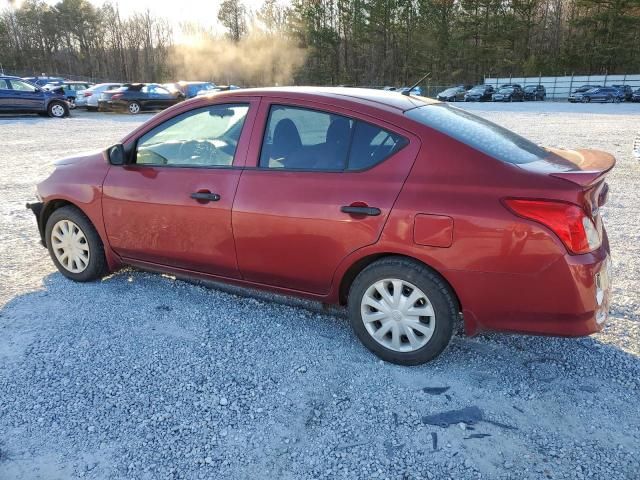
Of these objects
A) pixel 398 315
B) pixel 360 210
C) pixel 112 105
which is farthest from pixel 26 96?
pixel 398 315

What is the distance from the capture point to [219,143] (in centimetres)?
360

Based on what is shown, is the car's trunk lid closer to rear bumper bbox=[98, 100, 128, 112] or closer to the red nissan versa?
the red nissan versa

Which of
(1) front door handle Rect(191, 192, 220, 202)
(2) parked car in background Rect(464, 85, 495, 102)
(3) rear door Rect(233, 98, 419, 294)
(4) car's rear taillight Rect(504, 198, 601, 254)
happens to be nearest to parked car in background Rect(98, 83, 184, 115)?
(1) front door handle Rect(191, 192, 220, 202)

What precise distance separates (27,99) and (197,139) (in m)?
20.5

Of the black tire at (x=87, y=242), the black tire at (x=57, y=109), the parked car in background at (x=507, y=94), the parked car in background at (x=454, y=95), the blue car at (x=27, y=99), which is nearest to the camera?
the black tire at (x=87, y=242)

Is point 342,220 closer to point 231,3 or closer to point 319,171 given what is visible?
point 319,171

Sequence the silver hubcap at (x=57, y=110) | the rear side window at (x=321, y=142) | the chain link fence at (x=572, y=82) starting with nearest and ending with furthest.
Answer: the rear side window at (x=321, y=142) → the silver hubcap at (x=57, y=110) → the chain link fence at (x=572, y=82)

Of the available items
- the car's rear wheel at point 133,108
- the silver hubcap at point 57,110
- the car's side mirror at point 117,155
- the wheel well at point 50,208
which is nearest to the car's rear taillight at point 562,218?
the car's side mirror at point 117,155

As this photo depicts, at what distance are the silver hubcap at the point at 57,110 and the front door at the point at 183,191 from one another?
67.2ft

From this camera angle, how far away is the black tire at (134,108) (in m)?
23.5

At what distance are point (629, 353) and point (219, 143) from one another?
3060mm

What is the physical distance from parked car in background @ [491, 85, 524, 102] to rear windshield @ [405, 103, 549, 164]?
136 feet

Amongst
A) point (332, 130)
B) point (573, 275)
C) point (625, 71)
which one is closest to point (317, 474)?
point (573, 275)

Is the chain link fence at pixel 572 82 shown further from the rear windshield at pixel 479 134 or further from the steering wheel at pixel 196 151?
the steering wheel at pixel 196 151
